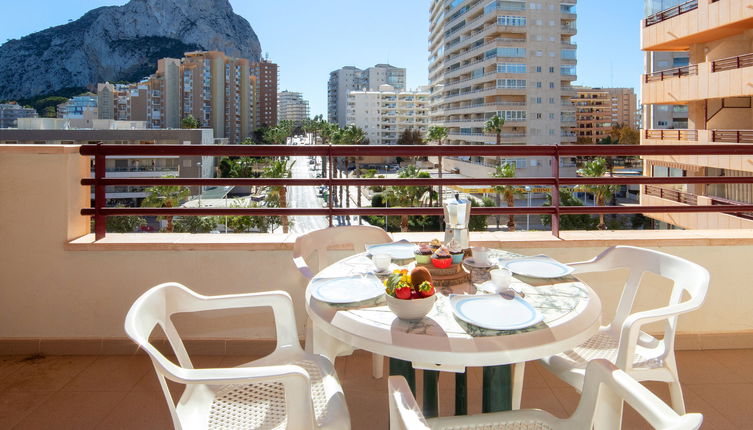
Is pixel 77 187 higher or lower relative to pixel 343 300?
higher

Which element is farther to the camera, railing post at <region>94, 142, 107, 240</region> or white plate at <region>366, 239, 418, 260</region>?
railing post at <region>94, 142, 107, 240</region>

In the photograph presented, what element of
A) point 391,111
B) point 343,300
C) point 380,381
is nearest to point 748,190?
point 380,381

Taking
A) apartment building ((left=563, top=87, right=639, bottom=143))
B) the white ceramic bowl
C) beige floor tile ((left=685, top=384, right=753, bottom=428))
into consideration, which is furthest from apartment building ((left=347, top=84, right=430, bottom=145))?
the white ceramic bowl

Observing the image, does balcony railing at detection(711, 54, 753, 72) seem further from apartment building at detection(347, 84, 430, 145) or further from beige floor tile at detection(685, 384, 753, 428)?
apartment building at detection(347, 84, 430, 145)

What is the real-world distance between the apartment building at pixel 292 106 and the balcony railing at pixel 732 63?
154489 mm

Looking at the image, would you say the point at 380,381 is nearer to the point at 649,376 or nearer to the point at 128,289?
the point at 649,376

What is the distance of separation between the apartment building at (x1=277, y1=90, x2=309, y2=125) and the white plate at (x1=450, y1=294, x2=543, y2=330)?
167m

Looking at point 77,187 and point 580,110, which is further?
point 580,110

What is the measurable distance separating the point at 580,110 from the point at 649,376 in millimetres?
94915

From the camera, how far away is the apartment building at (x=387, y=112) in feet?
281

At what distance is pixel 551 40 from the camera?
52.1m

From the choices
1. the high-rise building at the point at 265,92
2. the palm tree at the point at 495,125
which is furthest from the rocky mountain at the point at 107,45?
the palm tree at the point at 495,125

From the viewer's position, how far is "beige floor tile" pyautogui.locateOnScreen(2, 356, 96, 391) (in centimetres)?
235

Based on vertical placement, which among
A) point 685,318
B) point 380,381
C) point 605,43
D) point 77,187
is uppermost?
point 605,43
